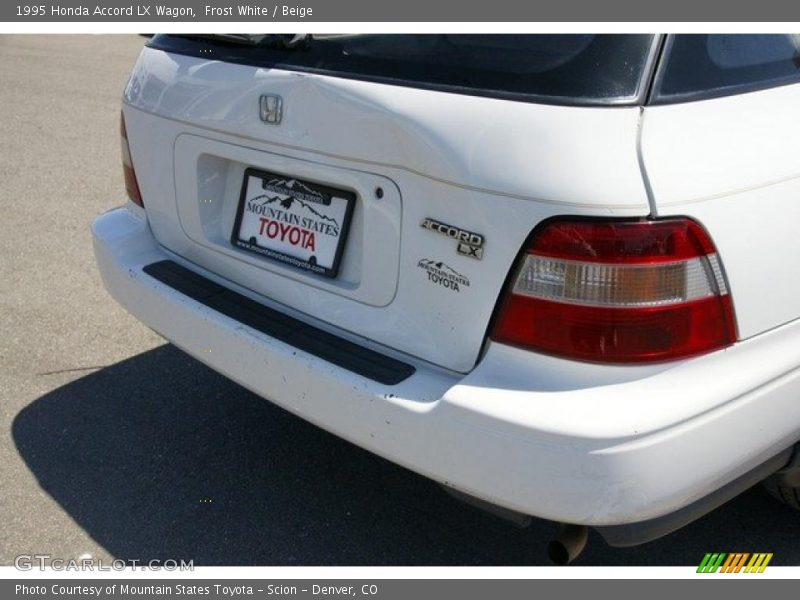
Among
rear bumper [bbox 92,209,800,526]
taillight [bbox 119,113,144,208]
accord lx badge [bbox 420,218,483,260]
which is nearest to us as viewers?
rear bumper [bbox 92,209,800,526]

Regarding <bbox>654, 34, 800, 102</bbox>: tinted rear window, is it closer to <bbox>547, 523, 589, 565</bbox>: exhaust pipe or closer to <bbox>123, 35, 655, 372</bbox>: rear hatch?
<bbox>123, 35, 655, 372</bbox>: rear hatch

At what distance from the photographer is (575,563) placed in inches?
120

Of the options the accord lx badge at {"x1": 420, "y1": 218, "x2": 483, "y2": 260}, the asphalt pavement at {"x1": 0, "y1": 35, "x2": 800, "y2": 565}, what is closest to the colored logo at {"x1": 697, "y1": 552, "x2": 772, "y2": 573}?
the asphalt pavement at {"x1": 0, "y1": 35, "x2": 800, "y2": 565}

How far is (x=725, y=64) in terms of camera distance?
255 cm

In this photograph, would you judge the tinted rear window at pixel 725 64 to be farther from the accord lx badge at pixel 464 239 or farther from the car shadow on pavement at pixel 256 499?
the car shadow on pavement at pixel 256 499

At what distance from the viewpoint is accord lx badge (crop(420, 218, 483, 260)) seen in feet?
7.65

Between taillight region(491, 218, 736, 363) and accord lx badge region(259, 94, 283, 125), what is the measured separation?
885 millimetres

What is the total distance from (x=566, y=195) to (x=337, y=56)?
88 centimetres

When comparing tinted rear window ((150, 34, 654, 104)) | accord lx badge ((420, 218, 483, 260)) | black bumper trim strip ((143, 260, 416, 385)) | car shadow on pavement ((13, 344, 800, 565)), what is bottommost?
car shadow on pavement ((13, 344, 800, 565))

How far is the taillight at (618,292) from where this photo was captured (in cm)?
224

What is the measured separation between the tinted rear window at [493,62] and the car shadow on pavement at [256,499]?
57.0 inches

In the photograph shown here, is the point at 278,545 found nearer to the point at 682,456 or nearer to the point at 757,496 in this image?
the point at 682,456

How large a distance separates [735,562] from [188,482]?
A: 1.82 m
